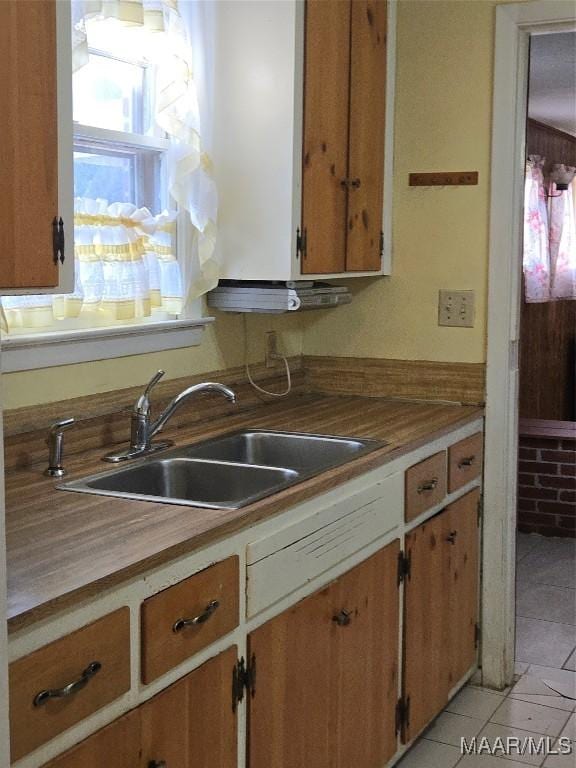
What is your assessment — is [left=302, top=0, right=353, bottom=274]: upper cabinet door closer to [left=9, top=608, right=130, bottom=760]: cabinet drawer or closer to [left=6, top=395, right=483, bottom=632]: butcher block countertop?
[left=6, top=395, right=483, bottom=632]: butcher block countertop

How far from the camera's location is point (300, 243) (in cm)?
292

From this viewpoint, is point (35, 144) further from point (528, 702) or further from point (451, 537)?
point (528, 702)

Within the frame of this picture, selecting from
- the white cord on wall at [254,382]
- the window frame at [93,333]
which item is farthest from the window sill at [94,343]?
the white cord on wall at [254,382]

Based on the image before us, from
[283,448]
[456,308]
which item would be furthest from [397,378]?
[283,448]

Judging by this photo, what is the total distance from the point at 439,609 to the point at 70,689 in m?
1.77

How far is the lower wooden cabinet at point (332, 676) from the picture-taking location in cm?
209

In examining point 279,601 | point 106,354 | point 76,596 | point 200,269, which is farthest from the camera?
point 200,269

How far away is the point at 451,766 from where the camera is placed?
293 cm

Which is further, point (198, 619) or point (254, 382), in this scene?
point (254, 382)

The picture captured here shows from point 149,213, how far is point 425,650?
4.72 ft

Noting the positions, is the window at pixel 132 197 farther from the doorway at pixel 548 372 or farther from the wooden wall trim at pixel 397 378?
the doorway at pixel 548 372

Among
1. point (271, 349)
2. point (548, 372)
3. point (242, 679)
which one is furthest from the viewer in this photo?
point (548, 372)

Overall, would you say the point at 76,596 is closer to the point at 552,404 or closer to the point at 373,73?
the point at 373,73

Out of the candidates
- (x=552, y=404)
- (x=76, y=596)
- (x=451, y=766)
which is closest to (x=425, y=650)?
(x=451, y=766)
